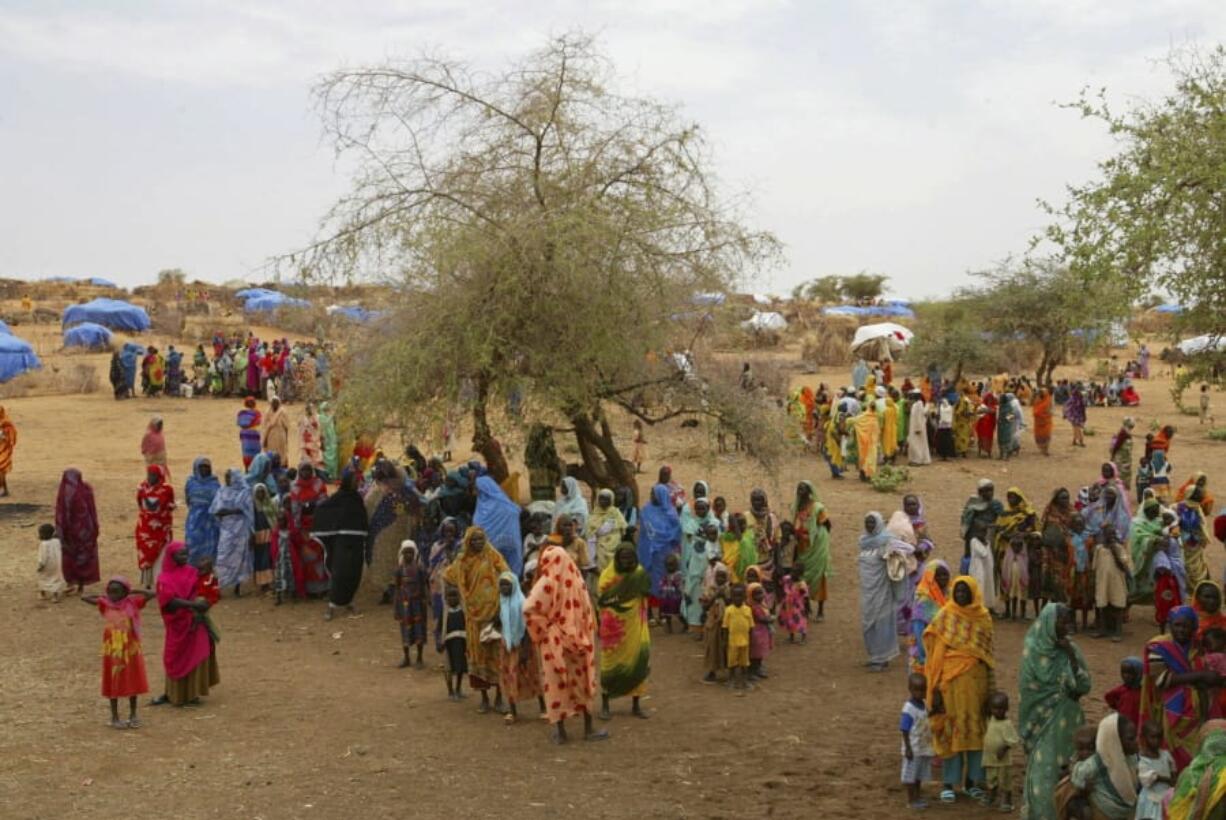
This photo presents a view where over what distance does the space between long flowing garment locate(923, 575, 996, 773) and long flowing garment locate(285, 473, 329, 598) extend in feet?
24.0

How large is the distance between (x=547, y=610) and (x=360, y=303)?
7351 millimetres

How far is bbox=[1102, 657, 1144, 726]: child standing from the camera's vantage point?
677cm

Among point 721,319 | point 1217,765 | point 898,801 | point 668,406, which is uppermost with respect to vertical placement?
point 721,319

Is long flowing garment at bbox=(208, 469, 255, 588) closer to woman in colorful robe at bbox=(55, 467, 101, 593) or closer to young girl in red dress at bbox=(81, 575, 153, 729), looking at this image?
woman in colorful robe at bbox=(55, 467, 101, 593)

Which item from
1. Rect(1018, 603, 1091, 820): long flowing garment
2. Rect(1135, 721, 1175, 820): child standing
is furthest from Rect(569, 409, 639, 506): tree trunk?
Rect(1135, 721, 1175, 820): child standing

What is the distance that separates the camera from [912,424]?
23.0 meters

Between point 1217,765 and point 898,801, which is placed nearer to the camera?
point 1217,765

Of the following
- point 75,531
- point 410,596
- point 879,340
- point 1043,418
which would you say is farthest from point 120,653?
point 879,340

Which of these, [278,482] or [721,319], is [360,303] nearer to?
[278,482]

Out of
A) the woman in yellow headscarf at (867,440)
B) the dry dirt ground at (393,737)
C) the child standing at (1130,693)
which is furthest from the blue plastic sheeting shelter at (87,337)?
the child standing at (1130,693)

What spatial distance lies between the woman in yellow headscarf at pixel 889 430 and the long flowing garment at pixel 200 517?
1210 cm

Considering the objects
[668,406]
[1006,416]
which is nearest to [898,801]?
[668,406]

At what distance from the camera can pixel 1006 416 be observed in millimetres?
23875

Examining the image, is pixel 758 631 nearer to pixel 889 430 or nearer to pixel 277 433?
pixel 277 433
